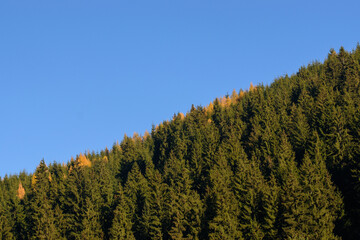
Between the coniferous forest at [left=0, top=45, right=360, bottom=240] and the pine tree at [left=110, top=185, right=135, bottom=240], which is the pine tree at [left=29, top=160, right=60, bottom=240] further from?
the pine tree at [left=110, top=185, right=135, bottom=240]

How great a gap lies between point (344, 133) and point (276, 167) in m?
13.2

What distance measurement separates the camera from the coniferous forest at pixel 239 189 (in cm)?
5578

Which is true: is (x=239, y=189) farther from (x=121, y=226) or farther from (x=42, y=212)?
(x=42, y=212)

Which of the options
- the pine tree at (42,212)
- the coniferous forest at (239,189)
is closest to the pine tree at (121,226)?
the coniferous forest at (239,189)

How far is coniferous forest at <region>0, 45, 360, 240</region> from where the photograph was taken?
55.8 meters

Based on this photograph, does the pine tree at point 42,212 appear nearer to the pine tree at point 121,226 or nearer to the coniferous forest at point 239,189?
the coniferous forest at point 239,189

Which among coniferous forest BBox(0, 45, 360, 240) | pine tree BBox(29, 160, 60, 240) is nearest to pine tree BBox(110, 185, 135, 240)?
coniferous forest BBox(0, 45, 360, 240)

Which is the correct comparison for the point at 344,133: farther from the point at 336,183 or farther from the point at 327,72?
the point at 327,72

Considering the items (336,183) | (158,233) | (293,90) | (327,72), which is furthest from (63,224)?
(327,72)

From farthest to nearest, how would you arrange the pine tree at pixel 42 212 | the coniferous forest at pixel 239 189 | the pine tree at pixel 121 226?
1. the pine tree at pixel 42 212
2. the pine tree at pixel 121 226
3. the coniferous forest at pixel 239 189

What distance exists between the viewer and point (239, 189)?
64312 mm

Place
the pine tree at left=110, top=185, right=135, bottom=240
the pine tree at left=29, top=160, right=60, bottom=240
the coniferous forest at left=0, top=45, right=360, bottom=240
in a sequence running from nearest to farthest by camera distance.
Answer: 1. the coniferous forest at left=0, top=45, right=360, bottom=240
2. the pine tree at left=110, top=185, right=135, bottom=240
3. the pine tree at left=29, top=160, right=60, bottom=240

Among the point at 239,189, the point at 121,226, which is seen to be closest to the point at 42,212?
the point at 121,226

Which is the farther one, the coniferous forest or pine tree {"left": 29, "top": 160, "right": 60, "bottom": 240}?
pine tree {"left": 29, "top": 160, "right": 60, "bottom": 240}
